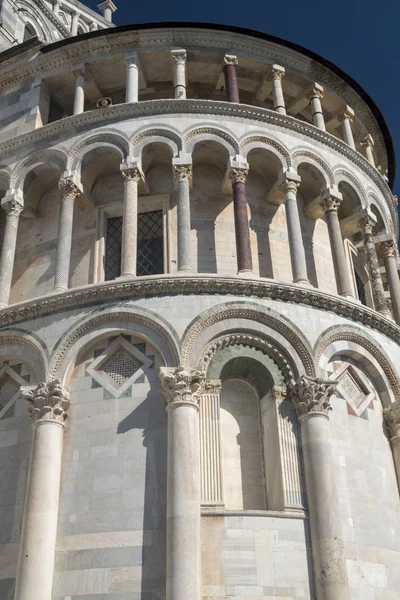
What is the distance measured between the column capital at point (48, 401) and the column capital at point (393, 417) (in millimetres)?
6961

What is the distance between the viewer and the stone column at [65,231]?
50.5 feet

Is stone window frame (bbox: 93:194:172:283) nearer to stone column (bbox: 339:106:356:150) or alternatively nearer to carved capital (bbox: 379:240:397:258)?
stone column (bbox: 339:106:356:150)

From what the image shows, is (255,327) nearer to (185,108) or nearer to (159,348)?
(159,348)

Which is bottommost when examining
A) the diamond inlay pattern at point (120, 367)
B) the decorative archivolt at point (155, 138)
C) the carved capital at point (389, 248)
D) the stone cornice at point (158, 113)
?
the diamond inlay pattern at point (120, 367)

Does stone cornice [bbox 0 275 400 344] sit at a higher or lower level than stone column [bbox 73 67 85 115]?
lower

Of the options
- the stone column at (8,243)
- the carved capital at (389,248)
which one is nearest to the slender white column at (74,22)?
the stone column at (8,243)

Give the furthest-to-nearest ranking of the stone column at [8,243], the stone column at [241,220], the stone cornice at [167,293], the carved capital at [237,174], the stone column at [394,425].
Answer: the carved capital at [237,174] → the stone column at [8,243] → the stone column at [241,220] → the stone column at [394,425] → the stone cornice at [167,293]

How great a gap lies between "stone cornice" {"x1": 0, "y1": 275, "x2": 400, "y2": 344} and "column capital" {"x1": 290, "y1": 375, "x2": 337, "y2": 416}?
194 centimetres

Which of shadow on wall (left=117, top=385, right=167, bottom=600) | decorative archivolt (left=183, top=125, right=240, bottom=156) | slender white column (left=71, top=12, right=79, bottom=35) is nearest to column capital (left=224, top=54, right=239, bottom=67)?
decorative archivolt (left=183, top=125, right=240, bottom=156)

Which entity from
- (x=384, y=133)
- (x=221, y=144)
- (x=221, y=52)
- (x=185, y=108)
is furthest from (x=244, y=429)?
(x=384, y=133)

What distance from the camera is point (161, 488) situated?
41.2 ft

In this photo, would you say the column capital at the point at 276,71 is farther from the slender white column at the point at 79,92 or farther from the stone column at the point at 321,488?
the stone column at the point at 321,488

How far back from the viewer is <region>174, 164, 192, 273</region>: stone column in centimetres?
1507

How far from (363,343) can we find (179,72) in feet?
28.6
